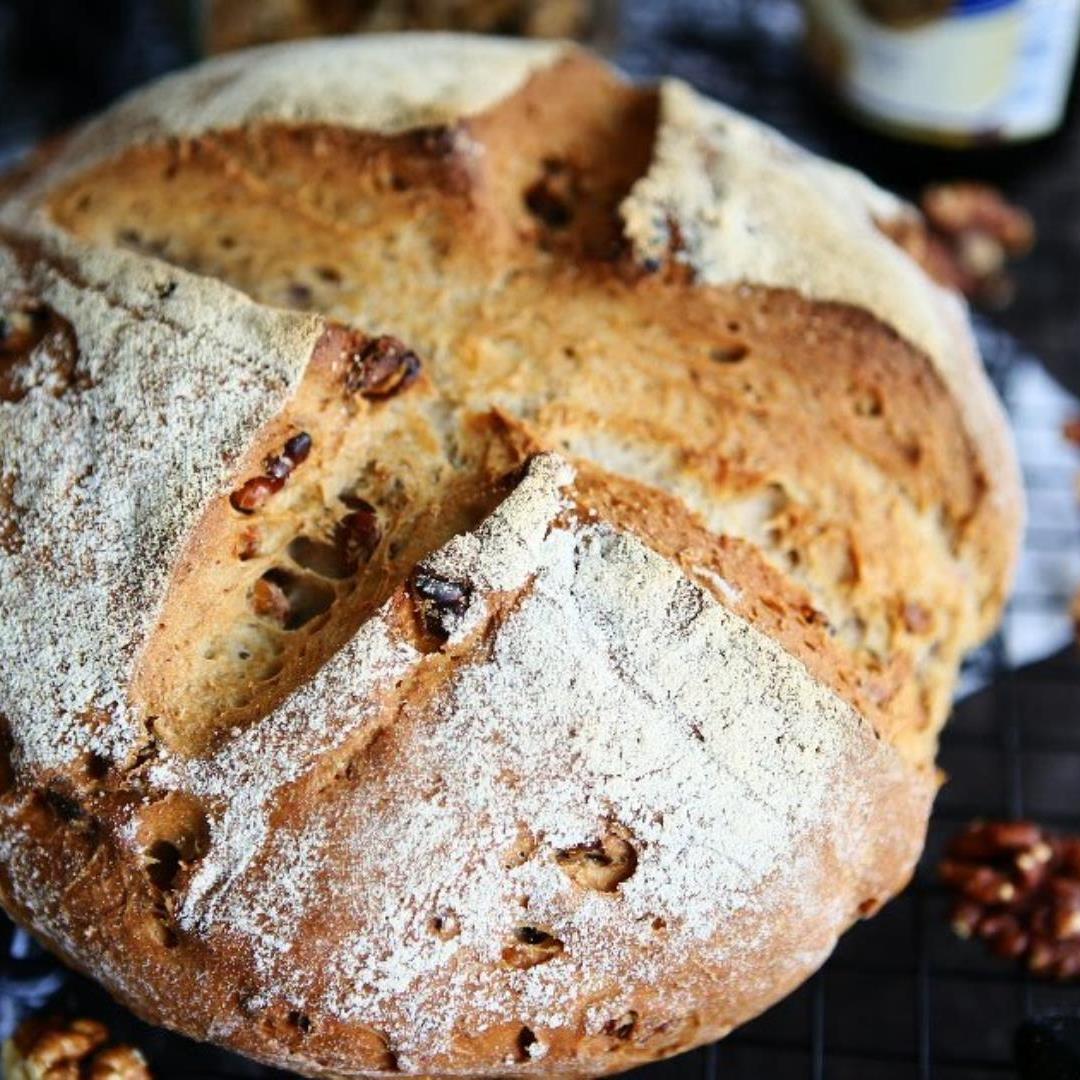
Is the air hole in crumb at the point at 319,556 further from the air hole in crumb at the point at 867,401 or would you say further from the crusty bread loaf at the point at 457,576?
the air hole in crumb at the point at 867,401

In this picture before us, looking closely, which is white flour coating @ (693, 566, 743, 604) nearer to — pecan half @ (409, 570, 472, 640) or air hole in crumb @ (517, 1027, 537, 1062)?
pecan half @ (409, 570, 472, 640)

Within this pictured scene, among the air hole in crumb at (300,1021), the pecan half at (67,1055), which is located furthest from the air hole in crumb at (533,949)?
the pecan half at (67,1055)

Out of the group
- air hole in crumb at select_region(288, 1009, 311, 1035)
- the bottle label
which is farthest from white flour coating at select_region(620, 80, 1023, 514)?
air hole in crumb at select_region(288, 1009, 311, 1035)

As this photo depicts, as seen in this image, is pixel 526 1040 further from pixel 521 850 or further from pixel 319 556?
pixel 319 556

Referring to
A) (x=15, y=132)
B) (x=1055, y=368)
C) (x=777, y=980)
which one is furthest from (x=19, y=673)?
(x=1055, y=368)

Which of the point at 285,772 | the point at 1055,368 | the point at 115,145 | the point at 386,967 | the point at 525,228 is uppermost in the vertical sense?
the point at 115,145

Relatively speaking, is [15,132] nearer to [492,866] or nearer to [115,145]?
[115,145]
